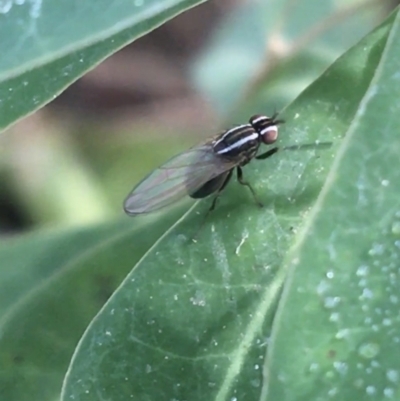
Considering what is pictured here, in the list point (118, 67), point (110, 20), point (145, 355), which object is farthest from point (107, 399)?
point (118, 67)

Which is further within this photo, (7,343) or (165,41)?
(165,41)

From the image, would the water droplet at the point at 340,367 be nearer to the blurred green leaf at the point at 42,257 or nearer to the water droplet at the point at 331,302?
the water droplet at the point at 331,302

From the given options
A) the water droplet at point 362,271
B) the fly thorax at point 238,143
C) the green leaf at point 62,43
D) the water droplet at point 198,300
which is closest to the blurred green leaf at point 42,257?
the fly thorax at point 238,143

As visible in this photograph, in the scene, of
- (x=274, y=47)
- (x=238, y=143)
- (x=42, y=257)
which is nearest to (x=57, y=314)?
(x=42, y=257)

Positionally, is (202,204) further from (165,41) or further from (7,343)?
(165,41)

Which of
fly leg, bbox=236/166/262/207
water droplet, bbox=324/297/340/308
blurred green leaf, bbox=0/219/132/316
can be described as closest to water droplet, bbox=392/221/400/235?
water droplet, bbox=324/297/340/308
